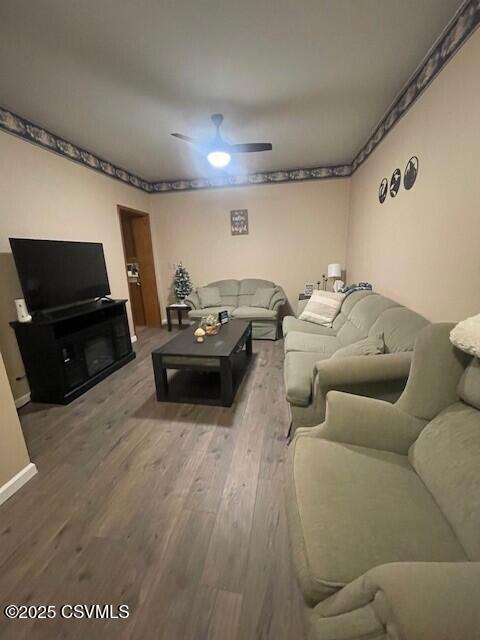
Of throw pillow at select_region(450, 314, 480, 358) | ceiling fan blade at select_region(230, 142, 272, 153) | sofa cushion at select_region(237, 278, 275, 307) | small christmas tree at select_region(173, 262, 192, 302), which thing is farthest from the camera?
small christmas tree at select_region(173, 262, 192, 302)

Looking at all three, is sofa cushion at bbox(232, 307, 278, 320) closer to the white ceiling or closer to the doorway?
the doorway

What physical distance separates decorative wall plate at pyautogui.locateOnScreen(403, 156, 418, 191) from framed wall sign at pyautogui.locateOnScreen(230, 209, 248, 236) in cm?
281

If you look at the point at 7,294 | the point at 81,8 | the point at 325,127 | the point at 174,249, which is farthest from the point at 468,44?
the point at 174,249

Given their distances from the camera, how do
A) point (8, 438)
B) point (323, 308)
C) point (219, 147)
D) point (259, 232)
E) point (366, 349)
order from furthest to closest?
point (259, 232)
point (323, 308)
point (219, 147)
point (366, 349)
point (8, 438)

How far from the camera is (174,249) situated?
206 inches

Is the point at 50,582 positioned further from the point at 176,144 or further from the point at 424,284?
the point at 176,144

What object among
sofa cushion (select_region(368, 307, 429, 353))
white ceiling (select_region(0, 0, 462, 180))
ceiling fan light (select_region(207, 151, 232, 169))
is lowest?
sofa cushion (select_region(368, 307, 429, 353))

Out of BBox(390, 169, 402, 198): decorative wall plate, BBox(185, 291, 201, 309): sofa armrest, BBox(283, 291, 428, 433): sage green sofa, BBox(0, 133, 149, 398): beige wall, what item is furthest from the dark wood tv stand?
BBox(390, 169, 402, 198): decorative wall plate

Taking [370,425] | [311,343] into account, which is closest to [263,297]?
[311,343]

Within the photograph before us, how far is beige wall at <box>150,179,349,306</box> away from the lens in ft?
15.3

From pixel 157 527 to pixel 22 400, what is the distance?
2.08m

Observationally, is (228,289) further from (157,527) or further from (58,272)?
(157,527)

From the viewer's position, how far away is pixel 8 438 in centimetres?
163

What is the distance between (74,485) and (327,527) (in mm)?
1538
